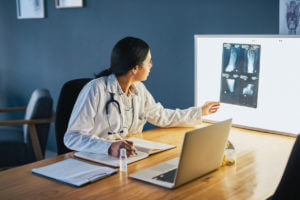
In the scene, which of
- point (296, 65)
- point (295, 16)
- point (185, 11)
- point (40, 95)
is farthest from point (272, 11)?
point (40, 95)

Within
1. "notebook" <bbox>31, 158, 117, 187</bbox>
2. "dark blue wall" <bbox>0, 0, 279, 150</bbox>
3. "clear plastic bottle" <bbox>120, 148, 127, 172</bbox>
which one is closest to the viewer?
"notebook" <bbox>31, 158, 117, 187</bbox>

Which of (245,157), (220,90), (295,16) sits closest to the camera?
(245,157)

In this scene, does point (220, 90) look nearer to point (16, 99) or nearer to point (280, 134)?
point (280, 134)

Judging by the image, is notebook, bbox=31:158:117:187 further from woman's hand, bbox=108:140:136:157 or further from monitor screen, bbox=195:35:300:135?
monitor screen, bbox=195:35:300:135

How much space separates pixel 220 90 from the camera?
2.39m

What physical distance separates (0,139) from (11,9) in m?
1.63

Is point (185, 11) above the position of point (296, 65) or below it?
above

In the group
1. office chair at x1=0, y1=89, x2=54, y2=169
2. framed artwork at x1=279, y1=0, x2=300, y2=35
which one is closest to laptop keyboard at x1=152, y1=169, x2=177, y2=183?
framed artwork at x1=279, y1=0, x2=300, y2=35

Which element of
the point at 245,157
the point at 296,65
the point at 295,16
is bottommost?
the point at 245,157

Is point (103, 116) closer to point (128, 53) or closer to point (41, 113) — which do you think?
point (128, 53)

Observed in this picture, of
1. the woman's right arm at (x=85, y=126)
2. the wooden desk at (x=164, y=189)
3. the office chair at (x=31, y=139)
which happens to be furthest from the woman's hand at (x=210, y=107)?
the office chair at (x=31, y=139)

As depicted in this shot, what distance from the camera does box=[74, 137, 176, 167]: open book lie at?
1719 millimetres

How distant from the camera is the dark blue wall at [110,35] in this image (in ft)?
8.45

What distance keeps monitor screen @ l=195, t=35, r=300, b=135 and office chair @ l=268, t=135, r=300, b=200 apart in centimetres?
106
